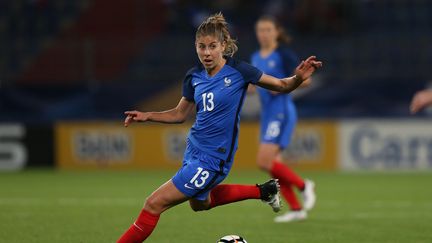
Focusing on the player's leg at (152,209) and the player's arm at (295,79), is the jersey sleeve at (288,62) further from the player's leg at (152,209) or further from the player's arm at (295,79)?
the player's leg at (152,209)

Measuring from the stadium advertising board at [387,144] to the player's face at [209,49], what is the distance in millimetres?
10745

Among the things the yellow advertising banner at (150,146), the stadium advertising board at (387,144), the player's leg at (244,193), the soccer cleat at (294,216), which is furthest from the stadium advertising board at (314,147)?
the player's leg at (244,193)

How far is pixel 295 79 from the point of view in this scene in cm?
652

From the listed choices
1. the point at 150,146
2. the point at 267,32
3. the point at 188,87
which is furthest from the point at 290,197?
the point at 150,146

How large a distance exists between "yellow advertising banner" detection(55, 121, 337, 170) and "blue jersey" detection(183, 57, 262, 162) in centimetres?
1032

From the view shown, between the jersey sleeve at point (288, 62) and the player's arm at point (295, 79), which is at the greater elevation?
the jersey sleeve at point (288, 62)

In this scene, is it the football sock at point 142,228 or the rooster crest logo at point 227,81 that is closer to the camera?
the football sock at point 142,228

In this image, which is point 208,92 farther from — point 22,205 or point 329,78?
point 329,78

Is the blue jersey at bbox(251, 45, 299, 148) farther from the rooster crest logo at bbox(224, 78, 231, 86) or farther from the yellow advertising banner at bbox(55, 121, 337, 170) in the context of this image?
the yellow advertising banner at bbox(55, 121, 337, 170)

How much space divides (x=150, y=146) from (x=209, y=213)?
690cm

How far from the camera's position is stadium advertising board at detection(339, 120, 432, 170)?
55.0 feet

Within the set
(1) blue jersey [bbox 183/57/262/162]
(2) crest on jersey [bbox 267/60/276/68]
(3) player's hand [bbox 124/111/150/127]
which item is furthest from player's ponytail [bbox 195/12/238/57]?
(2) crest on jersey [bbox 267/60/276/68]

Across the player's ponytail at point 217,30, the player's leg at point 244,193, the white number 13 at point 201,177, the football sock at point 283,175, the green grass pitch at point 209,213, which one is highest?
the player's ponytail at point 217,30

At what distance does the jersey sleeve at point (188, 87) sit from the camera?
6.82 meters
